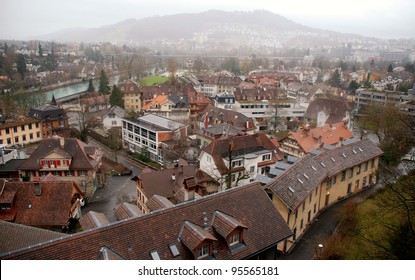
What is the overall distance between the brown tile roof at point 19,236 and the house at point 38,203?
2684 millimetres

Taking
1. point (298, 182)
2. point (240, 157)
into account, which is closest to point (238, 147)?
point (240, 157)

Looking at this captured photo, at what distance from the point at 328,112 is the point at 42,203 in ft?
52.9

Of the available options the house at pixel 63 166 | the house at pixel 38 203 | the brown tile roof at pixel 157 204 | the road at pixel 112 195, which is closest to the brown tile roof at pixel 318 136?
the road at pixel 112 195

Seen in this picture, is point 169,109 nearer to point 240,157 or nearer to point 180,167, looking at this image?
point 240,157

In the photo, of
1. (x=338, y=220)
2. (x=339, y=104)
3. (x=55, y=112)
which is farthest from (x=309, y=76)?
(x=338, y=220)

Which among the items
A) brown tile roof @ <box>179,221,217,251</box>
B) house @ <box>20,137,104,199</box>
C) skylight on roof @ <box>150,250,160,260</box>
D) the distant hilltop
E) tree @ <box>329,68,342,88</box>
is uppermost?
the distant hilltop

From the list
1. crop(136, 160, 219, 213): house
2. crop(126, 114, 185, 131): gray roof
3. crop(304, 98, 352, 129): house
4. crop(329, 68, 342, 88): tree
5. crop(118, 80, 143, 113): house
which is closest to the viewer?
crop(136, 160, 219, 213): house

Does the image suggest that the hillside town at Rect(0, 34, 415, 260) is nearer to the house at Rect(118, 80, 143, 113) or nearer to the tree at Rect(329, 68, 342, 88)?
the house at Rect(118, 80, 143, 113)

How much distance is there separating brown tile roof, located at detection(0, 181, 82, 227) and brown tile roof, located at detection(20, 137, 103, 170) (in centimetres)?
322

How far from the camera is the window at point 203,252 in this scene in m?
4.68

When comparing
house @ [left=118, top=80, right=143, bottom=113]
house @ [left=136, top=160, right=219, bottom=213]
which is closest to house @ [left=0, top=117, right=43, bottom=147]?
house @ [left=118, top=80, right=143, bottom=113]

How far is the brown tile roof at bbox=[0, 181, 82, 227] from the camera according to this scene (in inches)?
347

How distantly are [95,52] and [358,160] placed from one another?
4661 cm

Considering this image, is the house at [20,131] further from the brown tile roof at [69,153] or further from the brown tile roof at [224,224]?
the brown tile roof at [224,224]
